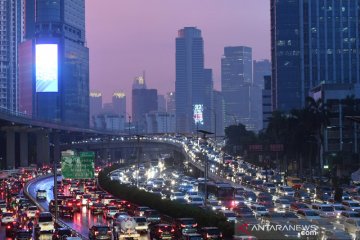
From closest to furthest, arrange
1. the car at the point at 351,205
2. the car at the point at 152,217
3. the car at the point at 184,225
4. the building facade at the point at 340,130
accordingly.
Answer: the car at the point at 184,225 < the car at the point at 152,217 < the car at the point at 351,205 < the building facade at the point at 340,130

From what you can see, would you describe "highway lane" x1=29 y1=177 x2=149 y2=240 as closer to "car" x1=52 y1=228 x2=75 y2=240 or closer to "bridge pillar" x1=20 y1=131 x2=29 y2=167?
"car" x1=52 y1=228 x2=75 y2=240

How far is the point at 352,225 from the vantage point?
46.0m

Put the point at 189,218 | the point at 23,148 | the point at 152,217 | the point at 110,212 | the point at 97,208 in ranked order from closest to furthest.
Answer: the point at 189,218, the point at 152,217, the point at 110,212, the point at 97,208, the point at 23,148

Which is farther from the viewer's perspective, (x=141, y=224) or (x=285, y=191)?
(x=285, y=191)

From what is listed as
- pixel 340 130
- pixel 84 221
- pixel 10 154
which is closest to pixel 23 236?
pixel 84 221

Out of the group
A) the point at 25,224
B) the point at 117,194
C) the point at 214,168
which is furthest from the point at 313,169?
the point at 25,224

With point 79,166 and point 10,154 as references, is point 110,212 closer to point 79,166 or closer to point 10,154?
point 79,166

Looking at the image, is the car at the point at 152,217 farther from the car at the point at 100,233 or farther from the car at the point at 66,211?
the car at the point at 66,211

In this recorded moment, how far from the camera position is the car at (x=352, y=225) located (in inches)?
1783

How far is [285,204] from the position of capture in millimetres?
65812

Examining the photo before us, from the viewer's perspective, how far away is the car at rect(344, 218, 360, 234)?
45.3 m

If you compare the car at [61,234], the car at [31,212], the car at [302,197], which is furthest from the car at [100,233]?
the car at [302,197]

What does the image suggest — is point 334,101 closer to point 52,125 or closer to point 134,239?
point 52,125

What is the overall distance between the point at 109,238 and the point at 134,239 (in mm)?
1507
